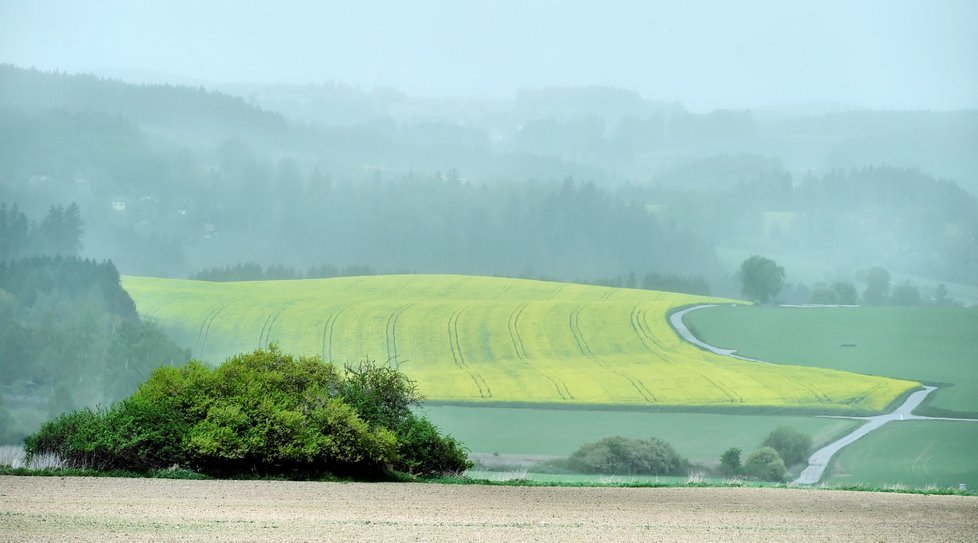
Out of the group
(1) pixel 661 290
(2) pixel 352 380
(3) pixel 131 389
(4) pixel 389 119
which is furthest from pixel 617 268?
(2) pixel 352 380

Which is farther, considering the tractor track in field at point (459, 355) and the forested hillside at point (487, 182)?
the forested hillside at point (487, 182)

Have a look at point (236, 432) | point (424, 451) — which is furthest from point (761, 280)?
point (236, 432)

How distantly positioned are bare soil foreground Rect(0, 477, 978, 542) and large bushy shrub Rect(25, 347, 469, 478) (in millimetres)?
1007

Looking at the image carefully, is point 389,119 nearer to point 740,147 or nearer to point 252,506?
point 740,147

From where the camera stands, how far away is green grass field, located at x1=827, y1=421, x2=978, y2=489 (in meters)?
32.7

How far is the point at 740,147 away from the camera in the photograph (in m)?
49.9

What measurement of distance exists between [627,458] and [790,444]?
15.8 ft

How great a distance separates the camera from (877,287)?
42.3m

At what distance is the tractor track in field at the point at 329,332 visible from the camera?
39.0 metres

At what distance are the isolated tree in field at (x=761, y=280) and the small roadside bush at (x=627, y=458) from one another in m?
9.52

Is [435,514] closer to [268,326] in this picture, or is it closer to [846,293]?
[268,326]

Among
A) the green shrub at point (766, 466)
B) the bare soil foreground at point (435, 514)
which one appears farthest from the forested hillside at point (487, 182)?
the bare soil foreground at point (435, 514)

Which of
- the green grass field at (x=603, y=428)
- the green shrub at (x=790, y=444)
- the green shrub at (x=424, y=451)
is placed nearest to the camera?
the green shrub at (x=424, y=451)

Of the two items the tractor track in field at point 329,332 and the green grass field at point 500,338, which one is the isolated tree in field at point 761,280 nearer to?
the green grass field at point 500,338
